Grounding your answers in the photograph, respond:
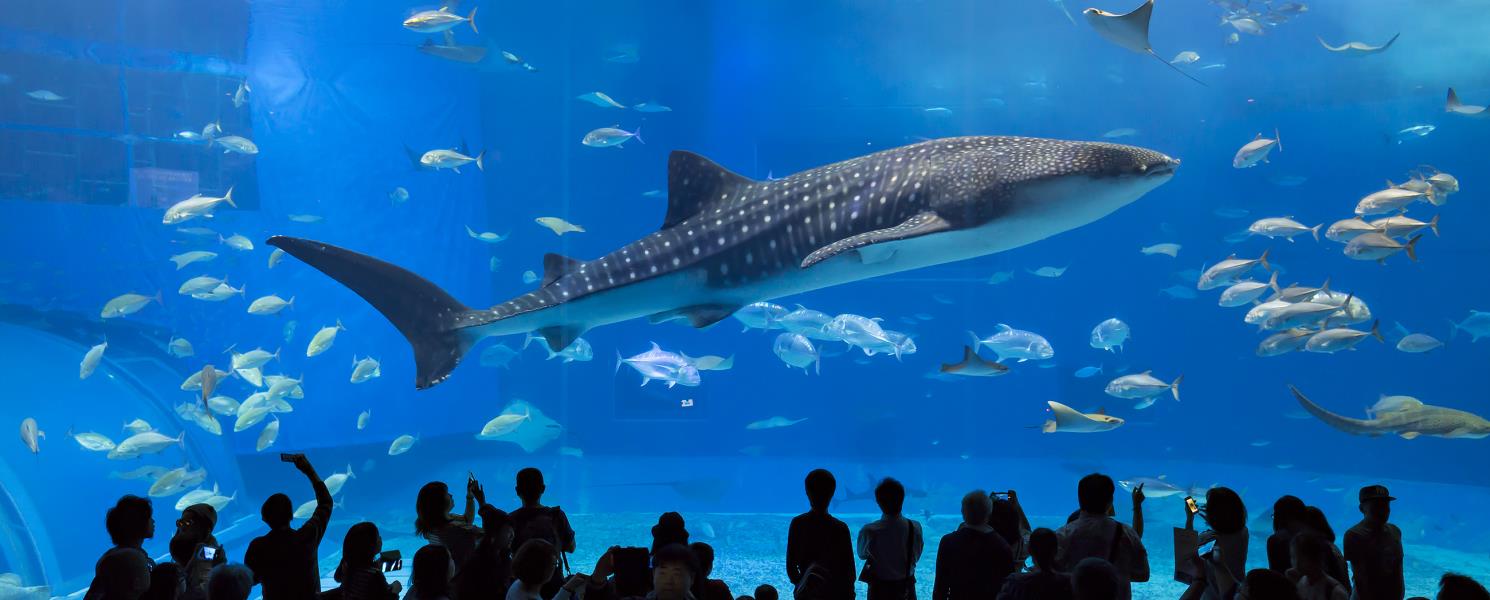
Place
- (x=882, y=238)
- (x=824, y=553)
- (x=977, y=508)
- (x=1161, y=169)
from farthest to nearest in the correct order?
(x=882, y=238) → (x=1161, y=169) → (x=824, y=553) → (x=977, y=508)

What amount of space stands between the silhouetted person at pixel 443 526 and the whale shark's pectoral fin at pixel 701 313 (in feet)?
7.28

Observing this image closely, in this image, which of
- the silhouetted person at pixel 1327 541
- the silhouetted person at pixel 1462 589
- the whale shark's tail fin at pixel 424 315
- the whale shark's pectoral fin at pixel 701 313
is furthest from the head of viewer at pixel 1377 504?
the whale shark's tail fin at pixel 424 315

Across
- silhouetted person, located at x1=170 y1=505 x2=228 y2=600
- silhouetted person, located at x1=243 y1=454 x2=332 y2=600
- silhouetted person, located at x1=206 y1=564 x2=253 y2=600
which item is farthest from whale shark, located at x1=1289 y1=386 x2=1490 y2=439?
silhouetted person, located at x1=170 y1=505 x2=228 y2=600

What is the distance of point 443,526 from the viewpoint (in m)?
2.62

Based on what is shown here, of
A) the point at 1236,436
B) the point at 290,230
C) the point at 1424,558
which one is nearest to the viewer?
the point at 1424,558

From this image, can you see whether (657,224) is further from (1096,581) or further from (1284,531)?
(1096,581)

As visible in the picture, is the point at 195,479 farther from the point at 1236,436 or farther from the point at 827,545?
the point at 1236,436

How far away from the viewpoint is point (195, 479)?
28.0ft

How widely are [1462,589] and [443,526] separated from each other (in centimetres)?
273

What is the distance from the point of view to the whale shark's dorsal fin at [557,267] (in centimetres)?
472

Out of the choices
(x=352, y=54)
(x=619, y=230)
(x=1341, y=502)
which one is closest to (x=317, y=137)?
(x=352, y=54)

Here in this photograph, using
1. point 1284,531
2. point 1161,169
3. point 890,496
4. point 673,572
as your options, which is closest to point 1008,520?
point 890,496

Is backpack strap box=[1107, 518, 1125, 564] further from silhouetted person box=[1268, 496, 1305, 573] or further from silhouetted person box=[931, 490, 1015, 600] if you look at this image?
silhouetted person box=[1268, 496, 1305, 573]

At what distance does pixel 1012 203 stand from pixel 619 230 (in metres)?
17.4
